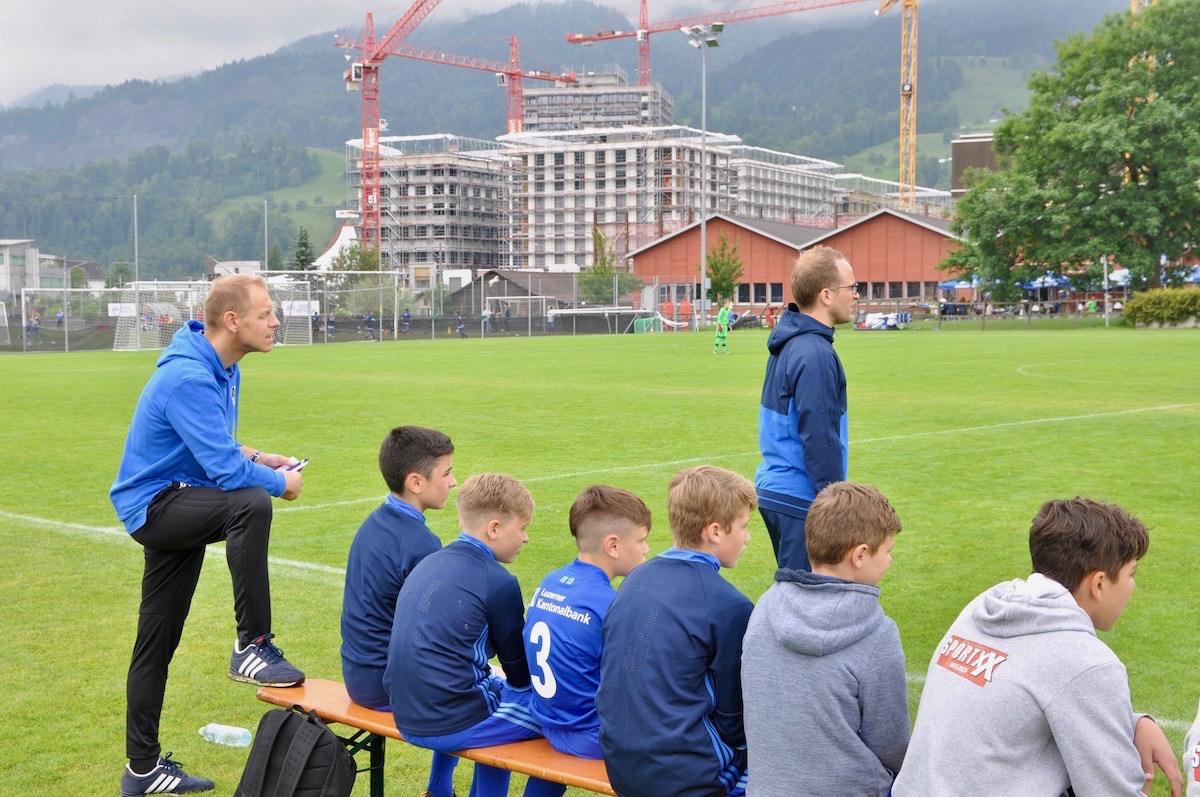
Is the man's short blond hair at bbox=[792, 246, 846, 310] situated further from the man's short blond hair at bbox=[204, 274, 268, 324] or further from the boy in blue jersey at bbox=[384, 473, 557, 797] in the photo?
the man's short blond hair at bbox=[204, 274, 268, 324]

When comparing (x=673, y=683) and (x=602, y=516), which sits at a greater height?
(x=602, y=516)

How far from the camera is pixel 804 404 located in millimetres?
5102

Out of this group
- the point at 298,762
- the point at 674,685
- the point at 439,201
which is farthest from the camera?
the point at 439,201

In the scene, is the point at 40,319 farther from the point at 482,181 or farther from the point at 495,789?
the point at 482,181

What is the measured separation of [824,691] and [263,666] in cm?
248

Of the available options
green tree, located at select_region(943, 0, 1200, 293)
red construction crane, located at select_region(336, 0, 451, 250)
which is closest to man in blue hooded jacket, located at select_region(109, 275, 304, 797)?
green tree, located at select_region(943, 0, 1200, 293)

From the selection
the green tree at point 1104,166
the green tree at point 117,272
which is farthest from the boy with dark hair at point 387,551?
the green tree at point 117,272

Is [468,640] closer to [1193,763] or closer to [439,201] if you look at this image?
[1193,763]

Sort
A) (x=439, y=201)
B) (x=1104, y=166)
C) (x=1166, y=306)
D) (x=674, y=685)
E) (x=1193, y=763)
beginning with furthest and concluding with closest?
1. (x=439, y=201)
2. (x=1104, y=166)
3. (x=1166, y=306)
4. (x=674, y=685)
5. (x=1193, y=763)

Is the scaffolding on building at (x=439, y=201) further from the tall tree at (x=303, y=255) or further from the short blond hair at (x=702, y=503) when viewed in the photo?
the short blond hair at (x=702, y=503)

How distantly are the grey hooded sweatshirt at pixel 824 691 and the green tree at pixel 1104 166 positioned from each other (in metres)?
60.2

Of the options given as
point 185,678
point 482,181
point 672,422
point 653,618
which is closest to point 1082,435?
point 672,422

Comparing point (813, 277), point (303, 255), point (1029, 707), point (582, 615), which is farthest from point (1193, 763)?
point (303, 255)

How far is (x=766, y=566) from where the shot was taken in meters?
8.36
